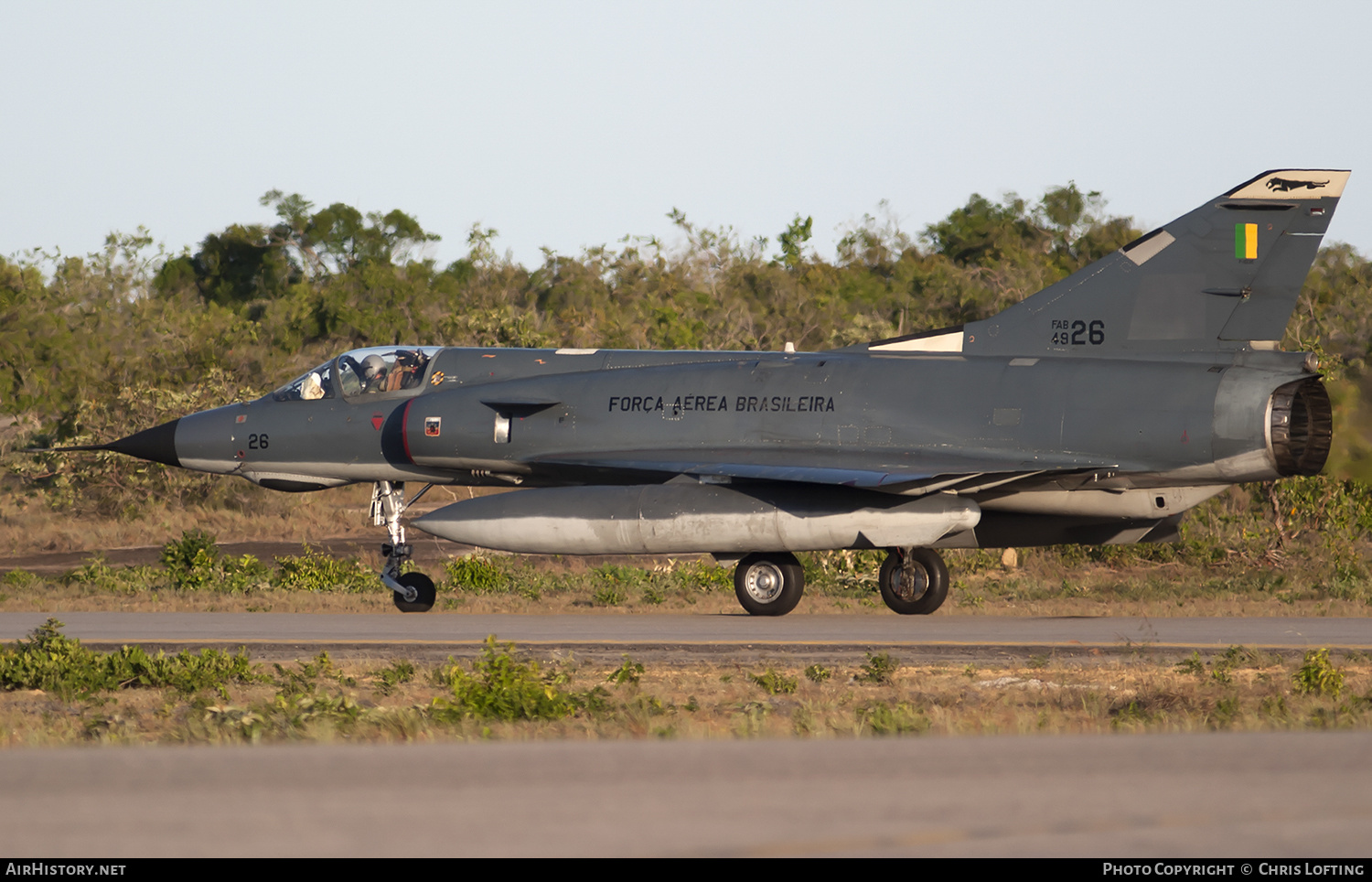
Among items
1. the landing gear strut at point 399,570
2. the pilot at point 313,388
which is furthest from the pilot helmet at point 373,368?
the landing gear strut at point 399,570

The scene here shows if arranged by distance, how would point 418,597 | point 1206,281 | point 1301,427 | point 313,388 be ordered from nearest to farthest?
point 1301,427 < point 1206,281 < point 418,597 < point 313,388

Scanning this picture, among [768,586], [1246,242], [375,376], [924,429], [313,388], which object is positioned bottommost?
[768,586]

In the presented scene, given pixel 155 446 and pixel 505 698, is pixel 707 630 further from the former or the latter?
pixel 155 446

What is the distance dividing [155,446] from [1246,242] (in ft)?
48.7

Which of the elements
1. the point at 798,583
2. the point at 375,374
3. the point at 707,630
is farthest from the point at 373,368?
the point at 707,630

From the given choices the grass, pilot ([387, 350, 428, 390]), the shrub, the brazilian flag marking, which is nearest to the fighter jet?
the brazilian flag marking

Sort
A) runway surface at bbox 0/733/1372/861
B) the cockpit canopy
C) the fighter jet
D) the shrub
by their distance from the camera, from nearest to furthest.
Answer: runway surface at bbox 0/733/1372/861 → the shrub → the fighter jet → the cockpit canopy

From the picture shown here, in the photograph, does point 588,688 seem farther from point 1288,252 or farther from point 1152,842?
point 1288,252

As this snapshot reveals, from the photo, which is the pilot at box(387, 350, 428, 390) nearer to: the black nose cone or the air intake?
the black nose cone

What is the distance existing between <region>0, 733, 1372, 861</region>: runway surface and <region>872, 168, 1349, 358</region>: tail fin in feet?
33.4

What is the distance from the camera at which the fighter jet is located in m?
16.4

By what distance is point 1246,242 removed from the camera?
16.6m

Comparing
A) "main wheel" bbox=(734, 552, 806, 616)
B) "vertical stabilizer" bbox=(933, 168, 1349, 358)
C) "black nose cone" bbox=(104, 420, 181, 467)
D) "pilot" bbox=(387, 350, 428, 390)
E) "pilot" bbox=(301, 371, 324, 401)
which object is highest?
"vertical stabilizer" bbox=(933, 168, 1349, 358)

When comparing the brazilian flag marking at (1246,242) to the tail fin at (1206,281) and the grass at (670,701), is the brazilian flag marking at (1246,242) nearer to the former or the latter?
the tail fin at (1206,281)
